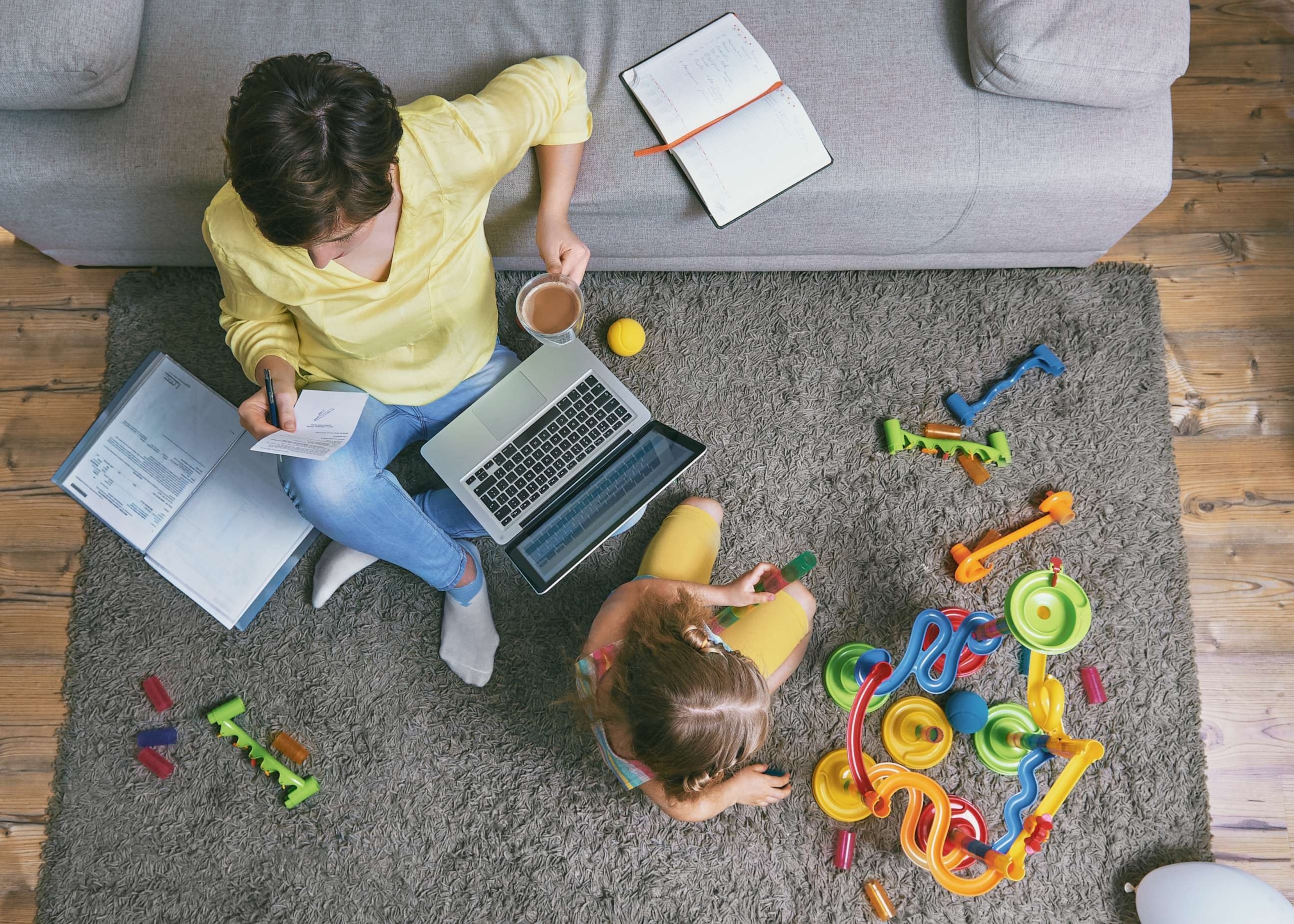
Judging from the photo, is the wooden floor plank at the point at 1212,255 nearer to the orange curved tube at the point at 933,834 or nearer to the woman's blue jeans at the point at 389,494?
the orange curved tube at the point at 933,834

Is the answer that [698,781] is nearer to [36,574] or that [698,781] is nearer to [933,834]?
[933,834]

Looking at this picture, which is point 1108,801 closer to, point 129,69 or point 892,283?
point 892,283

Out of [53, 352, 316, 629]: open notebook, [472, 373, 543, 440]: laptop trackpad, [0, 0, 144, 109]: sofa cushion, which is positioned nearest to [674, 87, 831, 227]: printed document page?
[472, 373, 543, 440]: laptop trackpad

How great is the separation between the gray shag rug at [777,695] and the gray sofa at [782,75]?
320 millimetres

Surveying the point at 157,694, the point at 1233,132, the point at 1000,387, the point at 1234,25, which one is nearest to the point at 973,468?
the point at 1000,387

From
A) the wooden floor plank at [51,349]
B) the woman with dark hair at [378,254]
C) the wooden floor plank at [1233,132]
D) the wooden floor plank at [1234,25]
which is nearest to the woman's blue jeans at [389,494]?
the woman with dark hair at [378,254]

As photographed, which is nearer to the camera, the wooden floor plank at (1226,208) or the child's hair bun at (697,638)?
the child's hair bun at (697,638)

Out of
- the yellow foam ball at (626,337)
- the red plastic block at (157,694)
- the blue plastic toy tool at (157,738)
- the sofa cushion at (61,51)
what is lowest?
the blue plastic toy tool at (157,738)

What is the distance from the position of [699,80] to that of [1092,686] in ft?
4.46

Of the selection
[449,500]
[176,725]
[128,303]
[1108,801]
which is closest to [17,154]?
[128,303]

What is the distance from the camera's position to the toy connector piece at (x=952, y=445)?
1704 mm

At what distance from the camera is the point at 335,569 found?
1640 millimetres

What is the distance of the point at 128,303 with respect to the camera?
178 cm

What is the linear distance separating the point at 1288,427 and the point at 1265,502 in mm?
177
